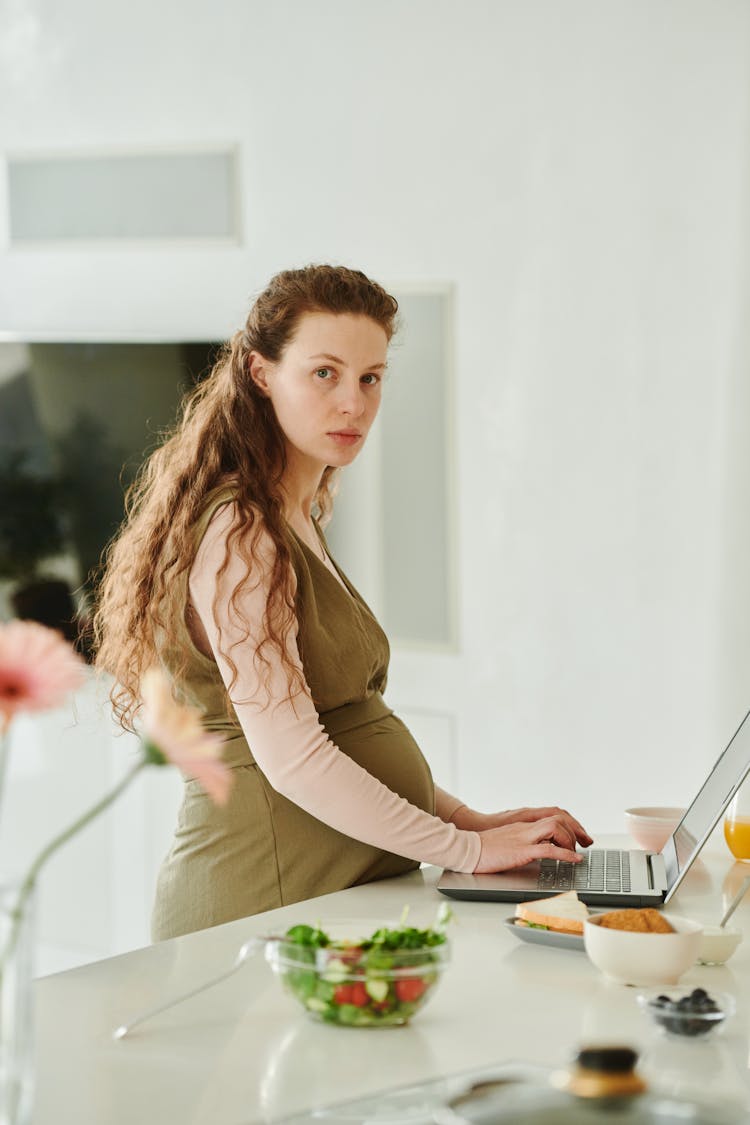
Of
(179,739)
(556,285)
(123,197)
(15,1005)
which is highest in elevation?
(123,197)

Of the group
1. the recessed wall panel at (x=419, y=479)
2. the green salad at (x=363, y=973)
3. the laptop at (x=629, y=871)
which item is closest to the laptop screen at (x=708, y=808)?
the laptop at (x=629, y=871)

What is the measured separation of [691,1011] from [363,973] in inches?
10.7

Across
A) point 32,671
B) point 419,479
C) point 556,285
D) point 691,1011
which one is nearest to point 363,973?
point 691,1011

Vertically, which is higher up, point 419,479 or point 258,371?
point 258,371

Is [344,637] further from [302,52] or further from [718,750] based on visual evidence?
[302,52]

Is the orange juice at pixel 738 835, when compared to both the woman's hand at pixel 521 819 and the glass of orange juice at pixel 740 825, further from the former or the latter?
the woman's hand at pixel 521 819

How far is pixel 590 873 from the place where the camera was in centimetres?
175

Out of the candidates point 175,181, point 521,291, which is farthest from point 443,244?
point 175,181

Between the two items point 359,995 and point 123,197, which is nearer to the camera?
point 359,995

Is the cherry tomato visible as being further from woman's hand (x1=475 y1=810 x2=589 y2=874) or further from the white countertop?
woman's hand (x1=475 y1=810 x2=589 y2=874)

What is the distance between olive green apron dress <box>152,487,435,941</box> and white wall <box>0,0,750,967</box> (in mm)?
1325

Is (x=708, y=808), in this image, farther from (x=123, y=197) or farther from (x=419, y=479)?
(x=123, y=197)

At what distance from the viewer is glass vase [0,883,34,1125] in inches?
35.0

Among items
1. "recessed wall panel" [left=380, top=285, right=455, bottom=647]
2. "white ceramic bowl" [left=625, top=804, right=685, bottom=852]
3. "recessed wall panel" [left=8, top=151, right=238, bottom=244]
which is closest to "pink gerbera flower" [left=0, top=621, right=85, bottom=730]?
"white ceramic bowl" [left=625, top=804, right=685, bottom=852]
